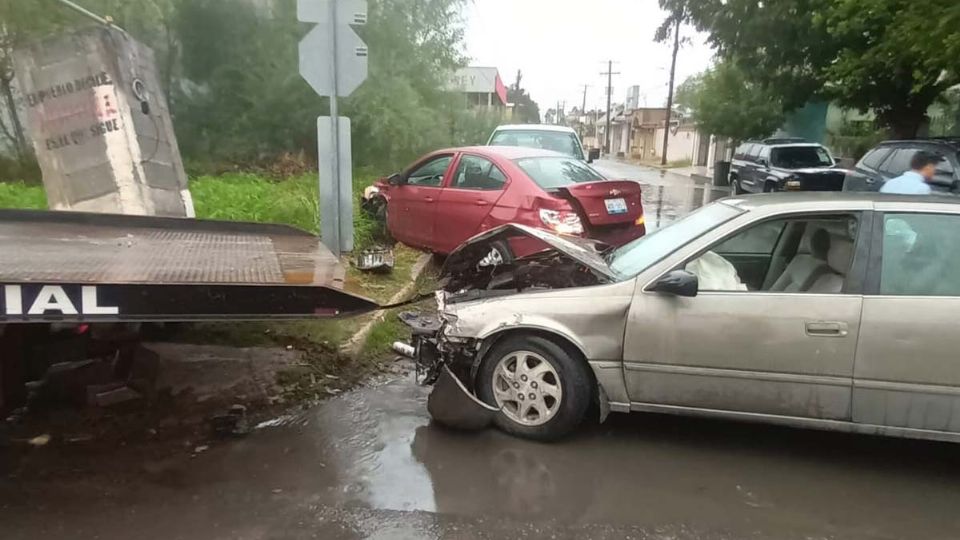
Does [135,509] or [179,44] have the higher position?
[179,44]

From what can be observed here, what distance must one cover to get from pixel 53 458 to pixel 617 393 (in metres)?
3.11

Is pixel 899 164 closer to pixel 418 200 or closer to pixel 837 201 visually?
pixel 418 200

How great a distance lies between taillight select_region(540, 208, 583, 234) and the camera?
24.7ft

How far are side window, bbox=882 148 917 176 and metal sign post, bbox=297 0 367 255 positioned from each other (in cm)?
821

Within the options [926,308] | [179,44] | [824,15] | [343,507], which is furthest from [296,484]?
[824,15]

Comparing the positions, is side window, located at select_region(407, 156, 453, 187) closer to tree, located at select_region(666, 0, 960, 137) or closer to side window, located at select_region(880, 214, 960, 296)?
side window, located at select_region(880, 214, 960, 296)

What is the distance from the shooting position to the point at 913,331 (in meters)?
3.80

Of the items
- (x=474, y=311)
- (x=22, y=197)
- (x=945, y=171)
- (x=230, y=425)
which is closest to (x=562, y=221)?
(x=474, y=311)

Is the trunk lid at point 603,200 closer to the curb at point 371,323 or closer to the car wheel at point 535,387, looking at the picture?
the curb at point 371,323

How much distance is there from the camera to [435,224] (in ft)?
28.9

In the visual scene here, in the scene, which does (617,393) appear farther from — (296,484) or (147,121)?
(147,121)

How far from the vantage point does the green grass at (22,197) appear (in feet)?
28.6

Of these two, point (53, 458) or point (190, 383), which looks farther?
point (190, 383)

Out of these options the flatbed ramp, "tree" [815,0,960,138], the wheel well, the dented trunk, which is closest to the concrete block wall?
the flatbed ramp
